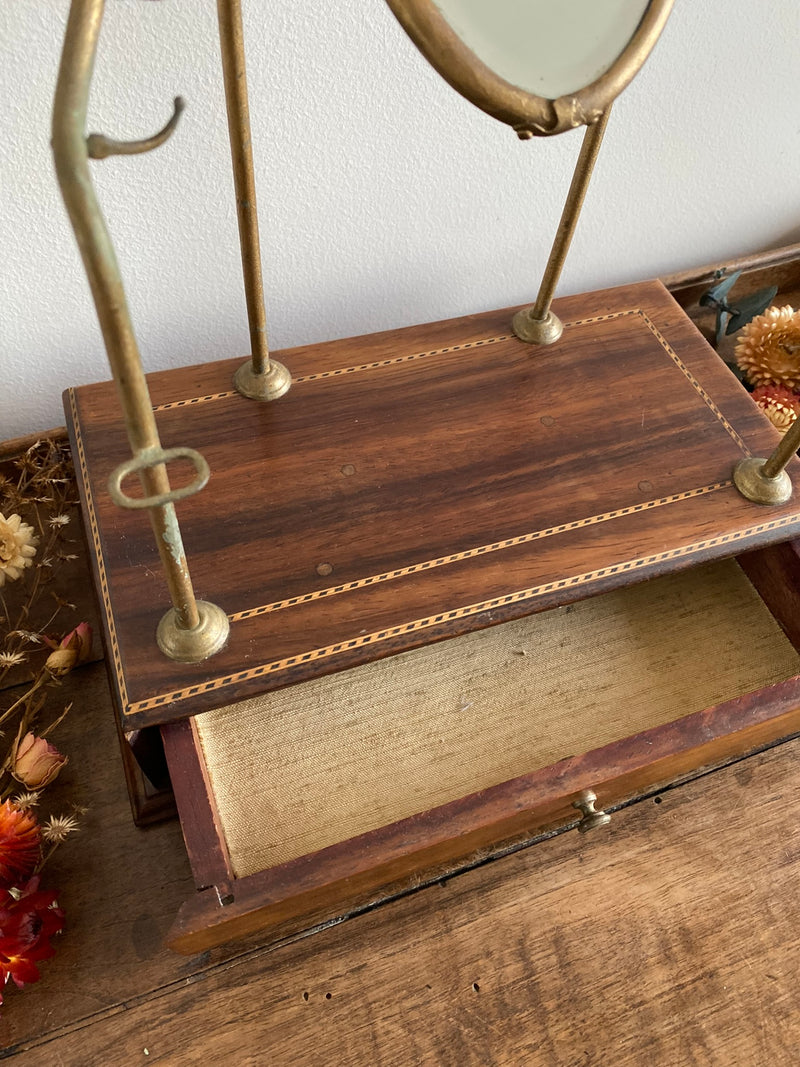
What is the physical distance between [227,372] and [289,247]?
168 mm

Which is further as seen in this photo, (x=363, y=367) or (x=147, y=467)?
(x=363, y=367)

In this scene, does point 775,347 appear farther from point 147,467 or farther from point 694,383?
point 147,467

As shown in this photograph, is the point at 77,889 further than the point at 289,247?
No

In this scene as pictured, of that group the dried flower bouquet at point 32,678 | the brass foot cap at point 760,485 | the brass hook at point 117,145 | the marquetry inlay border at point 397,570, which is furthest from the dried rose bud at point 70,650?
the brass foot cap at point 760,485

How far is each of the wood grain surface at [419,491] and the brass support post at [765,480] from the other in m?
0.01

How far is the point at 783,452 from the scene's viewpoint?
75 cm

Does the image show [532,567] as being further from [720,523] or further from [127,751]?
[127,751]

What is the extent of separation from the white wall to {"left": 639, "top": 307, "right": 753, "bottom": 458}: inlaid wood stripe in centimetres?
19

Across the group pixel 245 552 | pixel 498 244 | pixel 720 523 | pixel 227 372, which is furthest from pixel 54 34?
pixel 720 523

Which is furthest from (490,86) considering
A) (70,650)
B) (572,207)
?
(70,650)

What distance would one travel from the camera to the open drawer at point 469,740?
2.04ft

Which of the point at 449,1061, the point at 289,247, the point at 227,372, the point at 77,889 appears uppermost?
the point at 289,247

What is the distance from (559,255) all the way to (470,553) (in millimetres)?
310

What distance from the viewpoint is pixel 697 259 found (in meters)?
1.15
